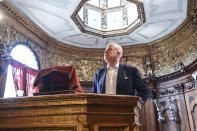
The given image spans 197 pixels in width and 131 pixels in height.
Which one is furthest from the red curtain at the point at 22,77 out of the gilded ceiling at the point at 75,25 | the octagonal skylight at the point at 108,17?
the octagonal skylight at the point at 108,17

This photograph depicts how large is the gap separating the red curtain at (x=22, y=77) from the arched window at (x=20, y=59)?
11 cm

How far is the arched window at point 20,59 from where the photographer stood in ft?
18.9

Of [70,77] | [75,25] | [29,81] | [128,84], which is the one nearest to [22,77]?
[29,81]

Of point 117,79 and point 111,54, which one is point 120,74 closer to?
point 117,79

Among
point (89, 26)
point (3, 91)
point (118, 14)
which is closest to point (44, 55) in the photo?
point (89, 26)

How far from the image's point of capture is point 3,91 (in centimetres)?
532

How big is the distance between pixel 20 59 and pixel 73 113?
5796 millimetres

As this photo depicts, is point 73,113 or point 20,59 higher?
point 20,59

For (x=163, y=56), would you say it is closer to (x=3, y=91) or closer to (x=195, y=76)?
(x=195, y=76)

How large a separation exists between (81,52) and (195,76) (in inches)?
193

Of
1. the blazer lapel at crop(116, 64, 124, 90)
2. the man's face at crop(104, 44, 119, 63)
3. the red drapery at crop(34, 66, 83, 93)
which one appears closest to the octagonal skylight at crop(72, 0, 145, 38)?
the man's face at crop(104, 44, 119, 63)

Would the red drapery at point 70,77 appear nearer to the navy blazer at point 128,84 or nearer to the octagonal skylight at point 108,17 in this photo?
the navy blazer at point 128,84

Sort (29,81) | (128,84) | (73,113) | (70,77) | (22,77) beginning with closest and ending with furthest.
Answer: (73,113) < (70,77) < (128,84) < (22,77) < (29,81)

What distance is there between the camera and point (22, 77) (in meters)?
6.12
